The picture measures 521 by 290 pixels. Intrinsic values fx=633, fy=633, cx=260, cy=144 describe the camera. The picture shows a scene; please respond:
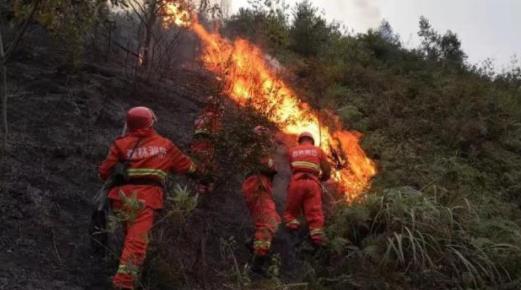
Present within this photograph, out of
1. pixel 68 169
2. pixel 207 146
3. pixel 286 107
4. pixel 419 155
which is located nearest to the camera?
pixel 207 146

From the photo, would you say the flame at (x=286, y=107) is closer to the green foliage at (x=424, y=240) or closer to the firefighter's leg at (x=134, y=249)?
the green foliage at (x=424, y=240)

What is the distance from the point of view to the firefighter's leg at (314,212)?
8.29m

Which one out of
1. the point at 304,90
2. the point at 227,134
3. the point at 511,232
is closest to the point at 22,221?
the point at 227,134

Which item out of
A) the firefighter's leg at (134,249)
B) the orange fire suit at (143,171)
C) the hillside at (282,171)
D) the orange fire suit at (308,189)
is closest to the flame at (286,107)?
the hillside at (282,171)

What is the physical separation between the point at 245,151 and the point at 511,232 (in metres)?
4.15

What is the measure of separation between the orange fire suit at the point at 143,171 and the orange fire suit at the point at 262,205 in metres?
1.23

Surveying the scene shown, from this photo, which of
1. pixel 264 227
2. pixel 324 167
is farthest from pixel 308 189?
pixel 264 227

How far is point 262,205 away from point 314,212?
796 millimetres

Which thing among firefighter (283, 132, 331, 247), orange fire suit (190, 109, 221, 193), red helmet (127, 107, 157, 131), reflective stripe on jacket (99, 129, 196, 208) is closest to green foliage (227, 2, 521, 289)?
firefighter (283, 132, 331, 247)

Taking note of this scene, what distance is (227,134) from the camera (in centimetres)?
710

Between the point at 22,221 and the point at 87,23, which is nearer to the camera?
the point at 22,221

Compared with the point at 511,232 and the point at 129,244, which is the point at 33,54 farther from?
the point at 511,232

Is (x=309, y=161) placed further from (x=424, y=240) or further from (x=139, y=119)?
(x=139, y=119)

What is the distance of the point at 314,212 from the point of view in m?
8.49
